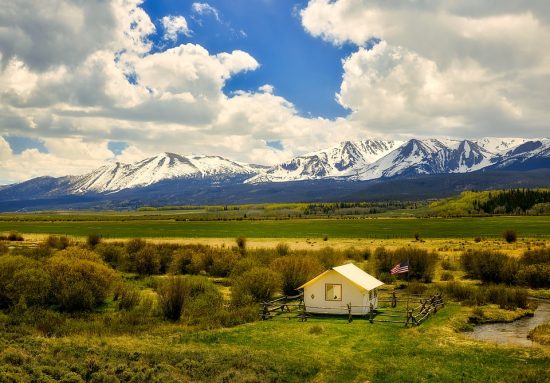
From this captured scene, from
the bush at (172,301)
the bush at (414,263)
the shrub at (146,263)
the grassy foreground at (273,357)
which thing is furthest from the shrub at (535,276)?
the shrub at (146,263)

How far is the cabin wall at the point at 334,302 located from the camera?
136ft

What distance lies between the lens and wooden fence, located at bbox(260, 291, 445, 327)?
126 feet

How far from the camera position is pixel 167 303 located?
39.4 metres

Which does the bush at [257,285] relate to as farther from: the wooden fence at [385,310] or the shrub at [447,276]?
the shrub at [447,276]

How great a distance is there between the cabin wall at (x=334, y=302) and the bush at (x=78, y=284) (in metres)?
17.7

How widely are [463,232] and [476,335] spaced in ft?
309

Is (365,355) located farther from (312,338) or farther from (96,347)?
(96,347)

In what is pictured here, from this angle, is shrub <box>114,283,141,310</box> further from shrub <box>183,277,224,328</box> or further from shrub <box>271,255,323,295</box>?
shrub <box>271,255,323,295</box>

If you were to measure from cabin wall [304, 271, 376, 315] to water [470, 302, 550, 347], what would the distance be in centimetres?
887

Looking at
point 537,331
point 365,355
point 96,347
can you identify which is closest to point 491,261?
point 537,331

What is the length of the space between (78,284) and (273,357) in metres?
21.3

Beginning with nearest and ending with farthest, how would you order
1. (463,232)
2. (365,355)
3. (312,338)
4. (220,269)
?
(365,355) → (312,338) → (220,269) → (463,232)

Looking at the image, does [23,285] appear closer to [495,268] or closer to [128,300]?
[128,300]

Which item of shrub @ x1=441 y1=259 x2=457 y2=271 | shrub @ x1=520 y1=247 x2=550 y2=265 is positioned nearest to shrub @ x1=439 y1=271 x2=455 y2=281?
shrub @ x1=441 y1=259 x2=457 y2=271
